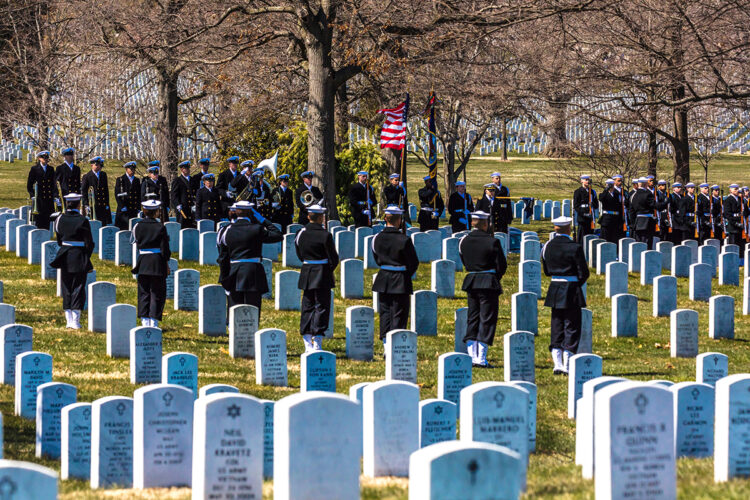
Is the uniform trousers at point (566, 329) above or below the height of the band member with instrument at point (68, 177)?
below

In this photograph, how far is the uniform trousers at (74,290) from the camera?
15.0 metres

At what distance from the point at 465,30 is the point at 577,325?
33.3ft

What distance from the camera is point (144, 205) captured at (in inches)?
576

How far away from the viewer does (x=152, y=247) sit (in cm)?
1458

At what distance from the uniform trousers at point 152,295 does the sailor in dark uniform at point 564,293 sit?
462 centimetres

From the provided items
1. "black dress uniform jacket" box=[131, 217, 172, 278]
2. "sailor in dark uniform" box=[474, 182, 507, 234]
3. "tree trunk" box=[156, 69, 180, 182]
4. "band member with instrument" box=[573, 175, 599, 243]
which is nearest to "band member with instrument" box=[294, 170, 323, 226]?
"sailor in dark uniform" box=[474, 182, 507, 234]

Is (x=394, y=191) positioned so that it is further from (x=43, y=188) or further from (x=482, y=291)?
(x=482, y=291)

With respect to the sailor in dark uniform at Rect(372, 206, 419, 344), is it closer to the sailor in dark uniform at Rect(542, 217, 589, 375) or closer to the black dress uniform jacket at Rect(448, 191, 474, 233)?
the sailor in dark uniform at Rect(542, 217, 589, 375)

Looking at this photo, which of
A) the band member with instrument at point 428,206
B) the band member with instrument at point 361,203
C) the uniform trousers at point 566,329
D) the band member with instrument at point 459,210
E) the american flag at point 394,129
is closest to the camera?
the uniform trousers at point 566,329

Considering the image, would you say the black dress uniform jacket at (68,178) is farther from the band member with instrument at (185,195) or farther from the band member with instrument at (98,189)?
the band member with instrument at (185,195)

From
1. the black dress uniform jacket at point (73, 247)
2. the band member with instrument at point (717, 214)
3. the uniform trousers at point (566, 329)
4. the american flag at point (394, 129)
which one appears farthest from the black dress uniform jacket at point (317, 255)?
the band member with instrument at point (717, 214)

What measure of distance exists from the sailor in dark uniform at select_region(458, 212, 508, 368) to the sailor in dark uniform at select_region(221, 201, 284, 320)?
247 centimetres

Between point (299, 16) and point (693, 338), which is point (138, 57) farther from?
point (693, 338)

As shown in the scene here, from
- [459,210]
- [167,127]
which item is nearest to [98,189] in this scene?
[167,127]
